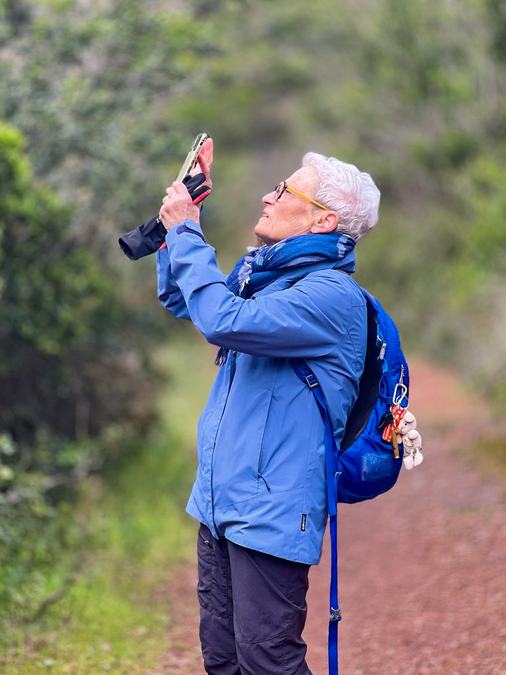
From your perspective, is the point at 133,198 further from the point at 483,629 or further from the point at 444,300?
the point at 444,300

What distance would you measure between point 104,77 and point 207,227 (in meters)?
4.20

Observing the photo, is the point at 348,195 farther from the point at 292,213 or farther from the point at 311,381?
the point at 311,381

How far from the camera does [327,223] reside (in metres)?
3.53

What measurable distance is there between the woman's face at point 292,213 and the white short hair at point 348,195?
0.12 ft

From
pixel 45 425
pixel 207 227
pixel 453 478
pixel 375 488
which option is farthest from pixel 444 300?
pixel 375 488

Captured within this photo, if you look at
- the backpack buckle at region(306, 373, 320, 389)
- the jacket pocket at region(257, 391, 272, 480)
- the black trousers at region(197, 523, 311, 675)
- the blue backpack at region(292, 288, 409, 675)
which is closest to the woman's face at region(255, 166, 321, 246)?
the blue backpack at region(292, 288, 409, 675)

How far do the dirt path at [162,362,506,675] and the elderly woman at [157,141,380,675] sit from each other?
2.08m

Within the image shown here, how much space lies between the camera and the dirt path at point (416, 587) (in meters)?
5.70

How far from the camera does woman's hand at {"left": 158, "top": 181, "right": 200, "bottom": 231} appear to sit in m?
3.49

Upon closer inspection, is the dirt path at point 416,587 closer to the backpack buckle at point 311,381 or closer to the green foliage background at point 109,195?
the green foliage background at point 109,195

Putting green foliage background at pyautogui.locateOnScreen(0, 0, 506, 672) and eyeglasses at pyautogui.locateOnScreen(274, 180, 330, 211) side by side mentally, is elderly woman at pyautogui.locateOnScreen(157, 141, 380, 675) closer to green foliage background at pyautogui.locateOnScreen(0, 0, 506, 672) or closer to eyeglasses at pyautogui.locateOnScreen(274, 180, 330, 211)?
eyeglasses at pyautogui.locateOnScreen(274, 180, 330, 211)

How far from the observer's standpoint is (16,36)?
9641 millimetres

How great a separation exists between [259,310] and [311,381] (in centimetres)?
32

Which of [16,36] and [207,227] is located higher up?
[16,36]
